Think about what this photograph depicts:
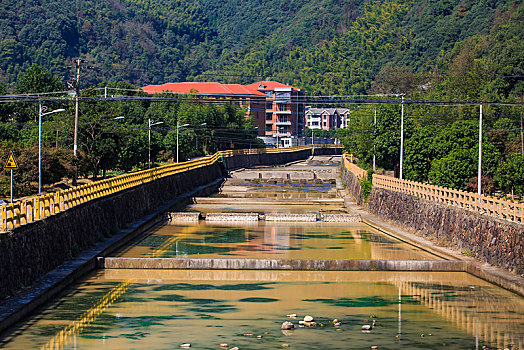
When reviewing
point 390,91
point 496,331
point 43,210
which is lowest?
point 496,331

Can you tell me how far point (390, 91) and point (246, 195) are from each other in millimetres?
87829

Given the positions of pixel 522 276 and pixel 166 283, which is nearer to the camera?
pixel 522 276

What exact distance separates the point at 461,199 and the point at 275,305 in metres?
14.0

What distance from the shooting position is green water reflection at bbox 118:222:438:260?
38938mm

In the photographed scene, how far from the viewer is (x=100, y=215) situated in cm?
3912

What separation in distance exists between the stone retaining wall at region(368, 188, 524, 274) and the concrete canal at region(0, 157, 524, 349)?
3.95 ft

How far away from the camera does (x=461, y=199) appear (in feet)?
123

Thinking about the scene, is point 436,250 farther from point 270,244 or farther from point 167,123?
point 167,123

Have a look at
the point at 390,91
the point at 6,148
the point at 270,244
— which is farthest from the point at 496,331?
the point at 390,91

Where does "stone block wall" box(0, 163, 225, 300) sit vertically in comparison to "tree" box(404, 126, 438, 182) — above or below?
below

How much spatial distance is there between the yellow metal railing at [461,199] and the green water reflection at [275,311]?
286 centimetres

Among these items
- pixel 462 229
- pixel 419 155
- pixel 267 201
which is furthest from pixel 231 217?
pixel 462 229

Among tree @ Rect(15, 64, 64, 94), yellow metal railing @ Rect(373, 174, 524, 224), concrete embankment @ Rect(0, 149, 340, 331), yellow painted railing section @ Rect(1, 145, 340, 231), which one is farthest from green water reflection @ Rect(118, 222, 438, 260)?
tree @ Rect(15, 64, 64, 94)

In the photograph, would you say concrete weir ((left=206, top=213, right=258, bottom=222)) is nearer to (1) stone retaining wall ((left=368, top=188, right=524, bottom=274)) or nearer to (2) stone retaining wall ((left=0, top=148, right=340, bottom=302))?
(2) stone retaining wall ((left=0, top=148, right=340, bottom=302))
